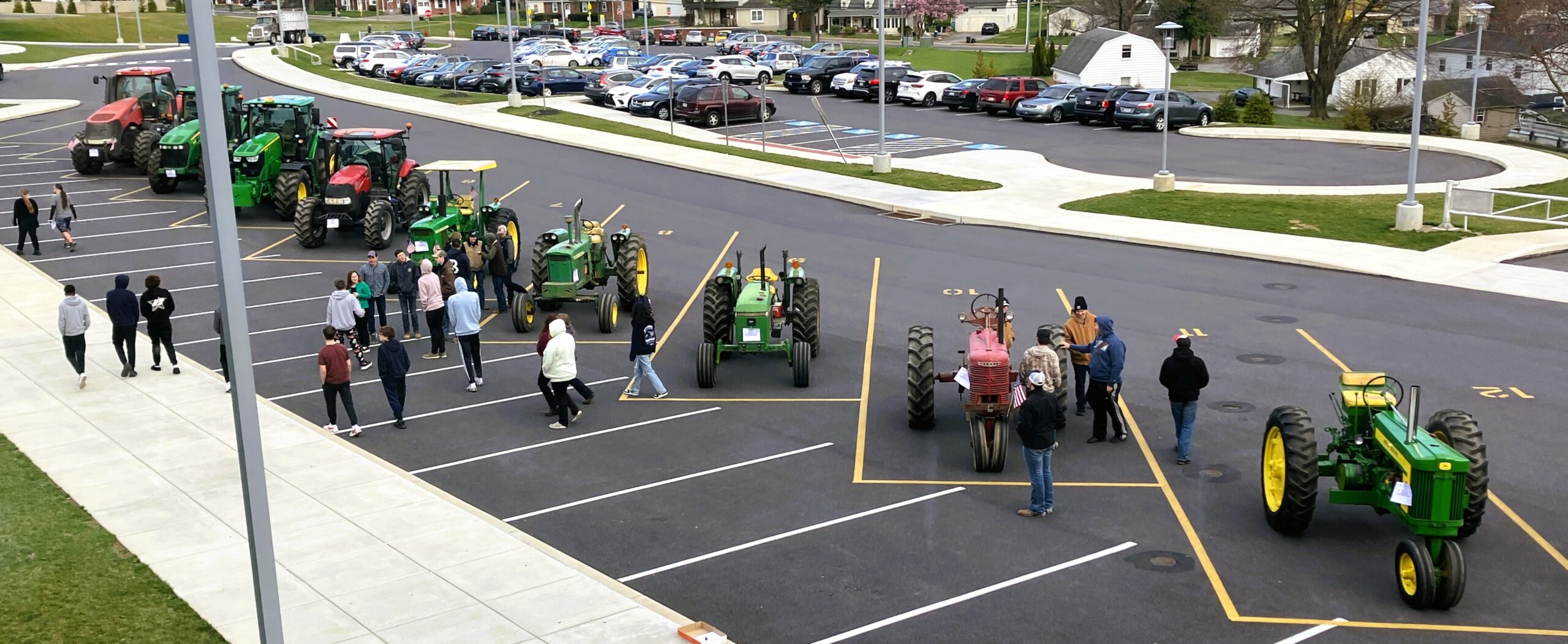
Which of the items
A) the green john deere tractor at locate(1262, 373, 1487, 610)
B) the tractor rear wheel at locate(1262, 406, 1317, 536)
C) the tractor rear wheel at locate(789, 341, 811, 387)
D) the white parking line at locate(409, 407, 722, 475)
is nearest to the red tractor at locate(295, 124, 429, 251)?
the white parking line at locate(409, 407, 722, 475)

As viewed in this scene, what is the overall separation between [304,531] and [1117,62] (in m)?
61.1

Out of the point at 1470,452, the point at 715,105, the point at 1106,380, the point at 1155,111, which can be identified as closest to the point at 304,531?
the point at 1106,380

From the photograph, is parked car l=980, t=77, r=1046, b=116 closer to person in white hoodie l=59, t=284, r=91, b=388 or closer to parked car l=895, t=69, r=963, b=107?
parked car l=895, t=69, r=963, b=107

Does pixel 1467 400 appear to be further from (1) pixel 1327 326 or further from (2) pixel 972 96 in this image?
(2) pixel 972 96

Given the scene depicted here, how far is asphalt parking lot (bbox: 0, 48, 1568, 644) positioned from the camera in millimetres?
12219

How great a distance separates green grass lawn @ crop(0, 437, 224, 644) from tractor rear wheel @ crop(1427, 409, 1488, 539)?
11.5 m

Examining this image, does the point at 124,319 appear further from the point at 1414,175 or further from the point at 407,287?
the point at 1414,175

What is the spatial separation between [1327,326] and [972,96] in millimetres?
34542

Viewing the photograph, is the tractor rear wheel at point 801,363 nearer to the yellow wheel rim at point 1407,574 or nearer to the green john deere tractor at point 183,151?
the yellow wheel rim at point 1407,574

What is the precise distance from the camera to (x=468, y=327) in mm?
19094

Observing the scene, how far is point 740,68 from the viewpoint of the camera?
6638 cm

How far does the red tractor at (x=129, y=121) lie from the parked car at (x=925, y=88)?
30.0 metres

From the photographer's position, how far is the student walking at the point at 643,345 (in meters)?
18.4

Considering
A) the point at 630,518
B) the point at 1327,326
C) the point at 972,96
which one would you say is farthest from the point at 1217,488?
the point at 972,96
